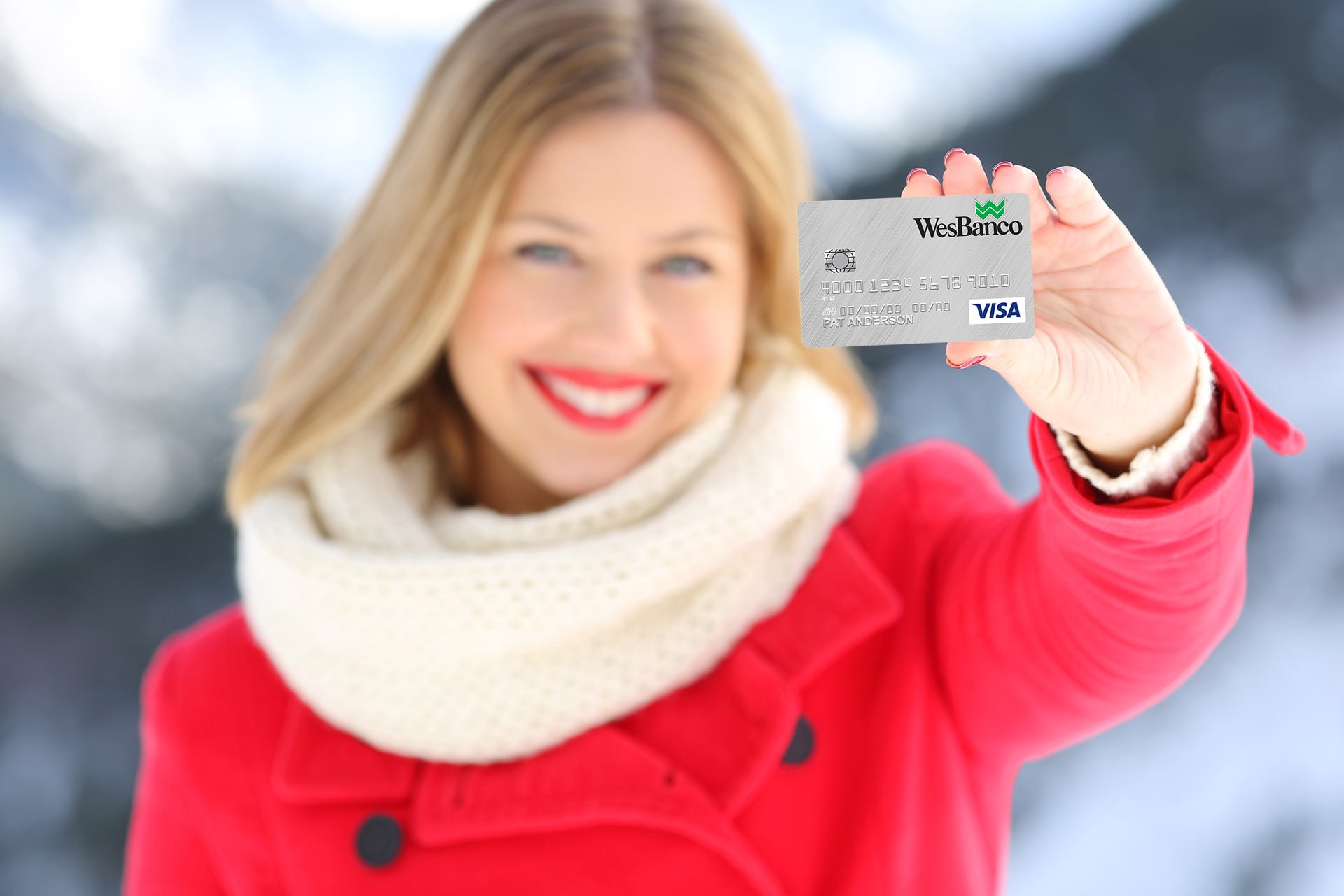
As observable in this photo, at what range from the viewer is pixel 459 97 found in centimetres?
108

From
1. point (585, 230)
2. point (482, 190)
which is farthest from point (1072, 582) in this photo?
point (482, 190)

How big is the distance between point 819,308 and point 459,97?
0.60 m

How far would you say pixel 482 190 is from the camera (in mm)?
1038

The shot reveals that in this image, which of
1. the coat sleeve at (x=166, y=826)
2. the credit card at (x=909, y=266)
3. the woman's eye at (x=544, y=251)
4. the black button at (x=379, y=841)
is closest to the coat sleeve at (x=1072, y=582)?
the credit card at (x=909, y=266)

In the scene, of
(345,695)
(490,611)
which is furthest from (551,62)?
(345,695)

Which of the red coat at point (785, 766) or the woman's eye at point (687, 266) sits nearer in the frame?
the red coat at point (785, 766)

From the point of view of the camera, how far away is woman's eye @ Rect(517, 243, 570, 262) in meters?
1.05

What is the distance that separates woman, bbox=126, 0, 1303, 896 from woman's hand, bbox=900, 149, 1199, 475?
0.21m

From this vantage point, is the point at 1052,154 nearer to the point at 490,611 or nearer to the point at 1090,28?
the point at 1090,28

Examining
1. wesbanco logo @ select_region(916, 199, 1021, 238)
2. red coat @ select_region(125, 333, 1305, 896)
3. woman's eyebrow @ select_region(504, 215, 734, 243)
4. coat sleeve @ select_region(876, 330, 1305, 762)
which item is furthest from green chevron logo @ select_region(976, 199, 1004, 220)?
woman's eyebrow @ select_region(504, 215, 734, 243)

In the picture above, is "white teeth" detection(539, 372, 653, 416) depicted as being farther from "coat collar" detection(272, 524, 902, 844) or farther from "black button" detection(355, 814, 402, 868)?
"black button" detection(355, 814, 402, 868)

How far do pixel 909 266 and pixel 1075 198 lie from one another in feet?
0.32

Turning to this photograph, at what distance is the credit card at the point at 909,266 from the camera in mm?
623

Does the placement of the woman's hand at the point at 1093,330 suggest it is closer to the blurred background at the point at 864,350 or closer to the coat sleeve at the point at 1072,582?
the coat sleeve at the point at 1072,582
